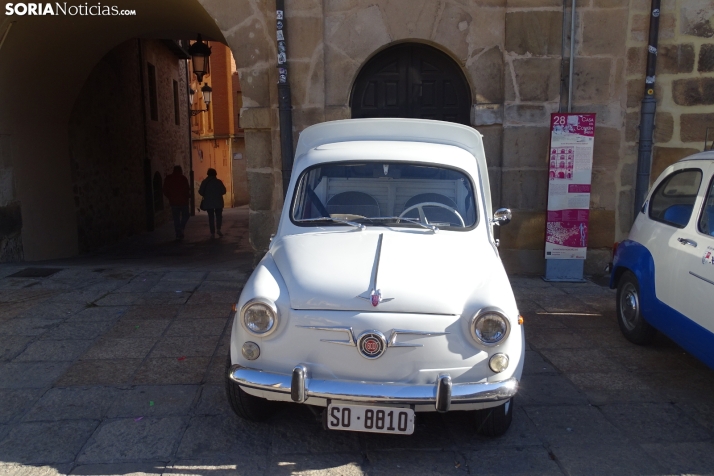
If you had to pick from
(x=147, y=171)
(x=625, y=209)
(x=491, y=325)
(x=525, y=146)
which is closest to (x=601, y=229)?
(x=625, y=209)

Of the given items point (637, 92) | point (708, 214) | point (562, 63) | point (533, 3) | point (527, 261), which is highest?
point (533, 3)

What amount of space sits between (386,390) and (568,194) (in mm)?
5035

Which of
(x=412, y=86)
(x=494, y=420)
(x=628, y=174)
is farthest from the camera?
(x=412, y=86)

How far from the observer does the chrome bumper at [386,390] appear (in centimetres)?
305

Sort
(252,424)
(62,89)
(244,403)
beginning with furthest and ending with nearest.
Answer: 1. (62,89)
2. (252,424)
3. (244,403)

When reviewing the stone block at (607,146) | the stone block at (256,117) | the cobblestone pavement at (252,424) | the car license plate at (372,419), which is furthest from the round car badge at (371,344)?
the stone block at (607,146)

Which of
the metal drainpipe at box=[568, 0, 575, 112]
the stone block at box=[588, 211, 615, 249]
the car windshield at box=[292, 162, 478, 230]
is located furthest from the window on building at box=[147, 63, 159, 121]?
the car windshield at box=[292, 162, 478, 230]

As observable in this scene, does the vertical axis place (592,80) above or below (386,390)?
above

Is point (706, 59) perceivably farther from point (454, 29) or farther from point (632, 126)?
point (454, 29)

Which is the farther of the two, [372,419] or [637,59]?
[637,59]

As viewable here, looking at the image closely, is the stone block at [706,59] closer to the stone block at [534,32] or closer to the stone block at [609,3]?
the stone block at [609,3]

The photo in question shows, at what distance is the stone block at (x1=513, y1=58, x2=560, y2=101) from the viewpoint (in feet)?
24.5

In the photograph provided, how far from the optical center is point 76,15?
885 cm

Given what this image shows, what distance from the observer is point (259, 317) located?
3.30m
